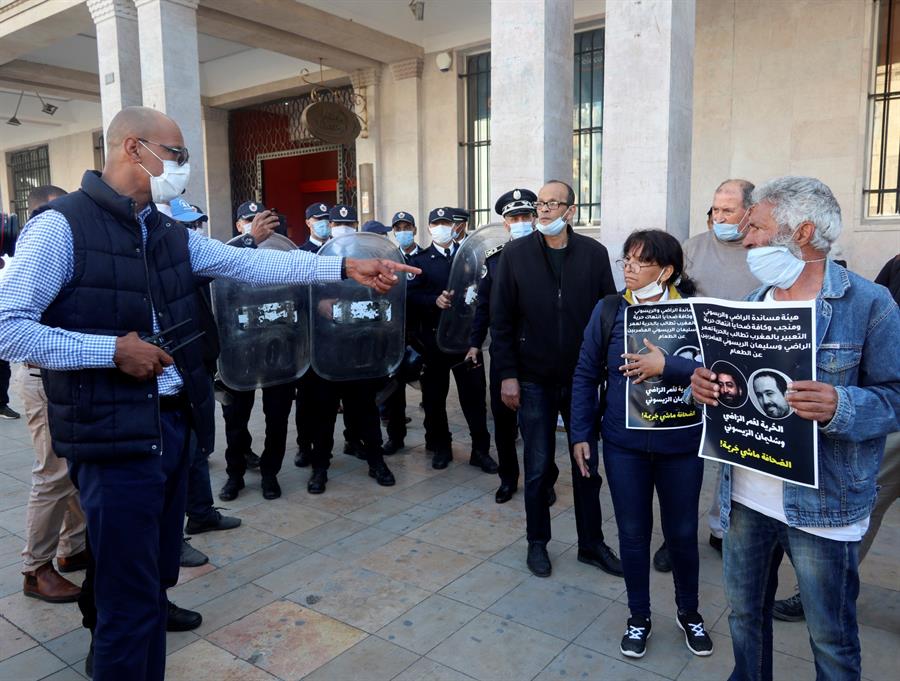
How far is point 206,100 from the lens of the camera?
14398 millimetres

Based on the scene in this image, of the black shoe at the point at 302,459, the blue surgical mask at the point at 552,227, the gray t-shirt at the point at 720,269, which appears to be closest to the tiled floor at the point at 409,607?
the black shoe at the point at 302,459

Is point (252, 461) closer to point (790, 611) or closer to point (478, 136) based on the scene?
point (790, 611)

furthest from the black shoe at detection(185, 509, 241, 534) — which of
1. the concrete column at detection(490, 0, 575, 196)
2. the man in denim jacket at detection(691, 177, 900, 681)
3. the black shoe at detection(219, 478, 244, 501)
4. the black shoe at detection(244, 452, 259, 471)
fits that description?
the concrete column at detection(490, 0, 575, 196)

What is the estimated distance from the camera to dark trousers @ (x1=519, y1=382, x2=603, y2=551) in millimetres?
3562

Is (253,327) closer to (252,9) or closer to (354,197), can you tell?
(252,9)

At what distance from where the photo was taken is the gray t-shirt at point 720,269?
370 centimetres

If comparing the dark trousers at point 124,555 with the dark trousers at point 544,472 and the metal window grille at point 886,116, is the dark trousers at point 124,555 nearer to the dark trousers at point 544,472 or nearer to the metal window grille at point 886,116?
the dark trousers at point 544,472

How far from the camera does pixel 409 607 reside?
3225mm

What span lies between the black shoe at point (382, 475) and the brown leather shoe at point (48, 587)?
2069 millimetres

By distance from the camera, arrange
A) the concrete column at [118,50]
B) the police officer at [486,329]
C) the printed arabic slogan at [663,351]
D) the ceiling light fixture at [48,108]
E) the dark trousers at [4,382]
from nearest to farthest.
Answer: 1. the printed arabic slogan at [663,351]
2. the police officer at [486,329]
3. the dark trousers at [4,382]
4. the concrete column at [118,50]
5. the ceiling light fixture at [48,108]

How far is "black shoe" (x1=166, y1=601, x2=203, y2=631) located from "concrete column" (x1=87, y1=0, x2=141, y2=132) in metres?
7.79

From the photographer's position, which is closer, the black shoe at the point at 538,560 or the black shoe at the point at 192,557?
the black shoe at the point at 538,560

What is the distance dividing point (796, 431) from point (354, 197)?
39.8ft

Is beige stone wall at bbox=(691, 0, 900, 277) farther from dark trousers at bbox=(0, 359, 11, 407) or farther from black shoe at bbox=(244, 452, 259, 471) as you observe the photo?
dark trousers at bbox=(0, 359, 11, 407)
